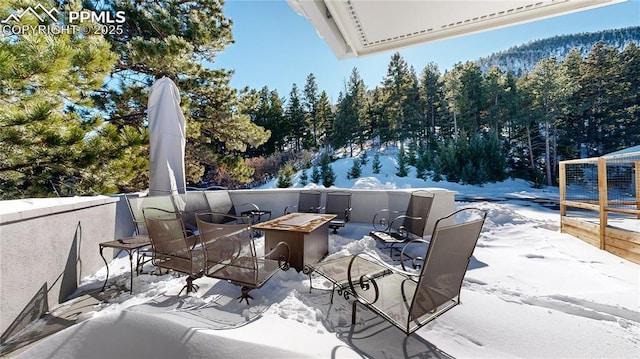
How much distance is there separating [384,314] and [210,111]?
9.67 metres

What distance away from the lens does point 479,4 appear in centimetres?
134

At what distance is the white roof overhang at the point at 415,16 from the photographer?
53.5 inches

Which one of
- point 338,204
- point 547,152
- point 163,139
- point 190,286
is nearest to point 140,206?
point 163,139

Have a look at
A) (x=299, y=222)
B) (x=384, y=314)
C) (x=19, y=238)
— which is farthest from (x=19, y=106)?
(x=384, y=314)

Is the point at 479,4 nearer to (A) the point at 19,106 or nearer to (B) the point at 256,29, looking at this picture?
(A) the point at 19,106

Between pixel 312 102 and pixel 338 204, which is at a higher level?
pixel 312 102

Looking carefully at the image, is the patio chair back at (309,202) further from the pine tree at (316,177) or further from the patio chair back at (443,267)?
the pine tree at (316,177)

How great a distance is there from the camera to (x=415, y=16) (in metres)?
1.49

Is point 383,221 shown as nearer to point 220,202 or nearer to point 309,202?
point 309,202

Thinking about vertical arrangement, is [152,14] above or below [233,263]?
above

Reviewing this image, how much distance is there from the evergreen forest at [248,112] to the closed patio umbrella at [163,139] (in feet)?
2.89

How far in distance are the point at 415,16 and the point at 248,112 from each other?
28371mm

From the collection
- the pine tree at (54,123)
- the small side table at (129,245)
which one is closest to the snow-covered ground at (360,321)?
the small side table at (129,245)

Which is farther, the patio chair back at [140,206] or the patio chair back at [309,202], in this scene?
the patio chair back at [309,202]
